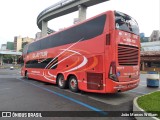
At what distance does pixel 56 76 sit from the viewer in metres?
12.2

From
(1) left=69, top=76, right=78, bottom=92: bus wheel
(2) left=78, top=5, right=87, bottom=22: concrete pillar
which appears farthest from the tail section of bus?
(2) left=78, top=5, right=87, bottom=22: concrete pillar

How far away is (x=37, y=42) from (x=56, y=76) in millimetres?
5107

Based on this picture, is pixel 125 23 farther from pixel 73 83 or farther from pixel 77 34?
pixel 73 83

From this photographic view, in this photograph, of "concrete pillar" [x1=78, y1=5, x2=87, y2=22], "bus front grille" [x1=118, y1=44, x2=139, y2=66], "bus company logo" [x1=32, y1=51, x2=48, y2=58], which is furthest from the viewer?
"concrete pillar" [x1=78, y1=5, x2=87, y2=22]

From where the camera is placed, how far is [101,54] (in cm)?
818

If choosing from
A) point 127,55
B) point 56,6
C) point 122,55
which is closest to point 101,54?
point 122,55

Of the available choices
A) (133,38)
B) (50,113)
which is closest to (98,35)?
(133,38)

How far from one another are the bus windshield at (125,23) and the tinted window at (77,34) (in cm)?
63

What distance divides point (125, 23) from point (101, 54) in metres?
→ 1.90

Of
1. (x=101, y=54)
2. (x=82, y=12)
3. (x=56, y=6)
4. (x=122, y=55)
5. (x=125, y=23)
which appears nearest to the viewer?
(x=122, y=55)

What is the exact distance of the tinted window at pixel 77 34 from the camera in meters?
8.53

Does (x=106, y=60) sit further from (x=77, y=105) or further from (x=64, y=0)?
(x=64, y=0)

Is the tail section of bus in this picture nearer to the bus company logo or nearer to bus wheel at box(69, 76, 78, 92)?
bus wheel at box(69, 76, 78, 92)

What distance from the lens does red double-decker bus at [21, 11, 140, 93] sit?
307 inches
